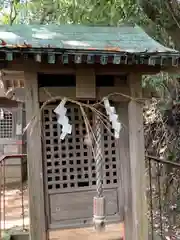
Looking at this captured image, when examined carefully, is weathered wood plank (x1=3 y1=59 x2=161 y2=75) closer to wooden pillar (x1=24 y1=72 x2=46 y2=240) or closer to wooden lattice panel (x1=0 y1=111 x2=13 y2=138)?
wooden pillar (x1=24 y1=72 x2=46 y2=240)

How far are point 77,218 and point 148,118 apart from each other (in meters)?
4.71

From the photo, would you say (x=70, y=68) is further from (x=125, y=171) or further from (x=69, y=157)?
(x=125, y=171)

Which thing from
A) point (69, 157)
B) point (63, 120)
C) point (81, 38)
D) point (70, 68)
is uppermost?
point (81, 38)

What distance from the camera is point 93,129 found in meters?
3.01

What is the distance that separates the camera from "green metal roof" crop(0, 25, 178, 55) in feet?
8.47

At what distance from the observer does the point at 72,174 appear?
304cm

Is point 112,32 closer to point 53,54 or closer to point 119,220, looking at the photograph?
point 53,54

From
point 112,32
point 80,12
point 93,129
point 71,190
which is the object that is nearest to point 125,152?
point 93,129

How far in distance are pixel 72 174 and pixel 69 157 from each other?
0.16 m

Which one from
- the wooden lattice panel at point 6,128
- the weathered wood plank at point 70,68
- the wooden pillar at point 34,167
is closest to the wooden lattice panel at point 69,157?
the wooden pillar at point 34,167

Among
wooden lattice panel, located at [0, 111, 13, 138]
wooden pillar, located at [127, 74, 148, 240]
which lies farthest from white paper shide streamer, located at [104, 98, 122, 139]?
wooden lattice panel, located at [0, 111, 13, 138]

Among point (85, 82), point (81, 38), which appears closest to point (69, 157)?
point (85, 82)

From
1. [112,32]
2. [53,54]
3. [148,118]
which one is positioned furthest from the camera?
[148,118]

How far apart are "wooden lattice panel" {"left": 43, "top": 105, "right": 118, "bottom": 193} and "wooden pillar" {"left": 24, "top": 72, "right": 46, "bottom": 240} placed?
0.40 feet
